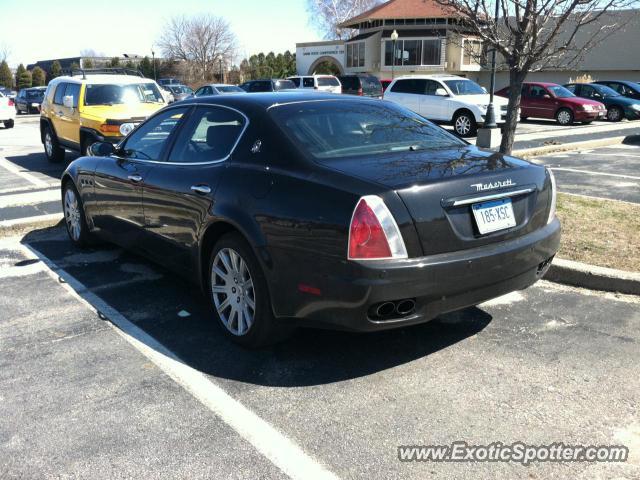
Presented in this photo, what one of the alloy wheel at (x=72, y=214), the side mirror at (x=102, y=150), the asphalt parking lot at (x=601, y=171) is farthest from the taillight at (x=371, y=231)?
the asphalt parking lot at (x=601, y=171)

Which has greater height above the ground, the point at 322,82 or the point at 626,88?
the point at 322,82

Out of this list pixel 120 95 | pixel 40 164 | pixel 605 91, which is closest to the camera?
pixel 120 95

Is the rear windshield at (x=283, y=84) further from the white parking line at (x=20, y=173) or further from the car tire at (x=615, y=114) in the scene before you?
the white parking line at (x=20, y=173)

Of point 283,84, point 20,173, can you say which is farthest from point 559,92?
point 20,173

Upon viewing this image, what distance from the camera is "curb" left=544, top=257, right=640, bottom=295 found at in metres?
4.86

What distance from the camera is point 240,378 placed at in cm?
364

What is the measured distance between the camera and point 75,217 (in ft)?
21.0

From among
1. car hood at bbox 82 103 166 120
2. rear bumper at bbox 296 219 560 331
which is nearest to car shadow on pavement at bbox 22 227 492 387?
rear bumper at bbox 296 219 560 331

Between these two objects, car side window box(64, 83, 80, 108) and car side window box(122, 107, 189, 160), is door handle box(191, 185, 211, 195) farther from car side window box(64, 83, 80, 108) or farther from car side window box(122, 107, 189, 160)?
car side window box(64, 83, 80, 108)

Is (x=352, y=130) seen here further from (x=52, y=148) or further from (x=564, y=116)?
(x=564, y=116)

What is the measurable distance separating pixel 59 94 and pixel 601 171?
11025 millimetres

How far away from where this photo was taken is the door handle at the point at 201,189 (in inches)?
162

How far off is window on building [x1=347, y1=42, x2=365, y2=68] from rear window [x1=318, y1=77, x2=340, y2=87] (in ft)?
87.3

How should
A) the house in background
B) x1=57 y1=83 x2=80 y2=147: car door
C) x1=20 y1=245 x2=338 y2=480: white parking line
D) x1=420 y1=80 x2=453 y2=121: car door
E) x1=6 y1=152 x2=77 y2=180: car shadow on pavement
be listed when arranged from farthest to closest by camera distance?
the house in background → x1=420 y1=80 x2=453 y2=121: car door → x1=6 y1=152 x2=77 y2=180: car shadow on pavement → x1=57 y1=83 x2=80 y2=147: car door → x1=20 y1=245 x2=338 y2=480: white parking line
